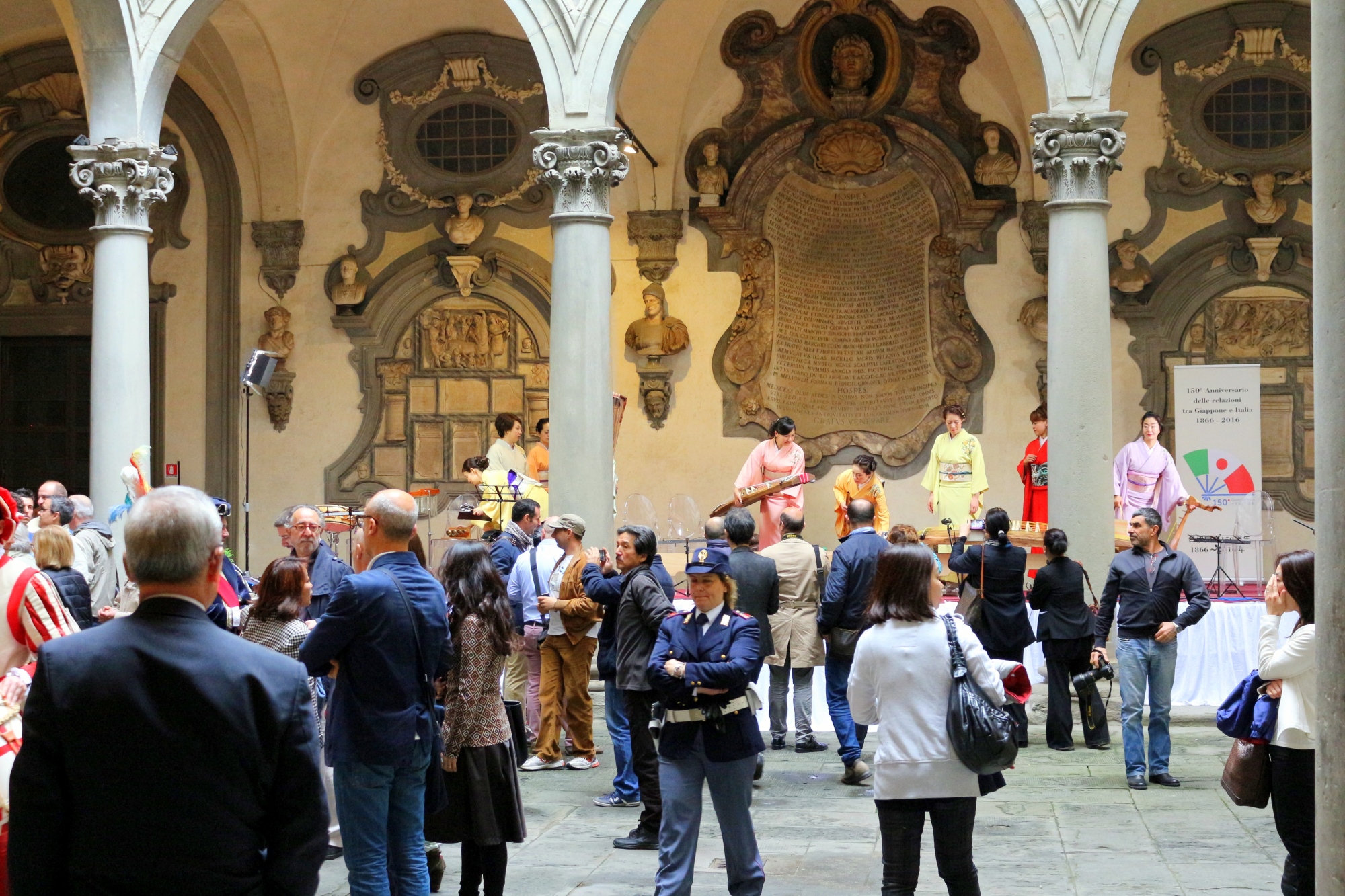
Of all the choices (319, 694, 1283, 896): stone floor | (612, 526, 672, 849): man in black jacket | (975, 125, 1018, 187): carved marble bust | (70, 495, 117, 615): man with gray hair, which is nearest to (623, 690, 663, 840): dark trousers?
(612, 526, 672, 849): man in black jacket

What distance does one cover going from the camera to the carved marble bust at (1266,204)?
14.8 m

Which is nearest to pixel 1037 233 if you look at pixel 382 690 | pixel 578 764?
pixel 578 764

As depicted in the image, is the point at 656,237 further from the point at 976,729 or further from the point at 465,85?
the point at 976,729

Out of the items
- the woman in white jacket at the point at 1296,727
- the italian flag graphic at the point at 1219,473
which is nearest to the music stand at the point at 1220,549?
the italian flag graphic at the point at 1219,473

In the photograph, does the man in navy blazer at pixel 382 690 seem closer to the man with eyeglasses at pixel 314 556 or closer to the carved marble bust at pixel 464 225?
the man with eyeglasses at pixel 314 556

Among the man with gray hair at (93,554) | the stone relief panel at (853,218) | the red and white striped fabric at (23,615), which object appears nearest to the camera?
the red and white striped fabric at (23,615)

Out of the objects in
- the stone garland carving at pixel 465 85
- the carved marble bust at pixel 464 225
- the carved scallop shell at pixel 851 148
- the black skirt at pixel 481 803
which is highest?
the stone garland carving at pixel 465 85

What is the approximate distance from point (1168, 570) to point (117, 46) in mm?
8900

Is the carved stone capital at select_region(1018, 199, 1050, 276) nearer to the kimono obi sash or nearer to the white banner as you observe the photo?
the white banner

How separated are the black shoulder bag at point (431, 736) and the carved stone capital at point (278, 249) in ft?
37.9

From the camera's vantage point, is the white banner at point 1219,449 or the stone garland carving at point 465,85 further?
the stone garland carving at point 465,85

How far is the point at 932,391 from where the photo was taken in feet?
51.3

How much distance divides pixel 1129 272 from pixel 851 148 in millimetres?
3086

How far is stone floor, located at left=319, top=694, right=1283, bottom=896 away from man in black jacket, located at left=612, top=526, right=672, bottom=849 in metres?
0.15
